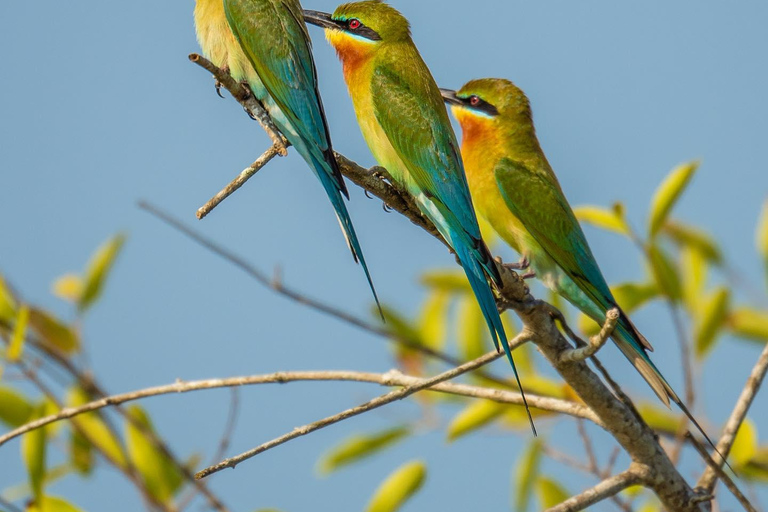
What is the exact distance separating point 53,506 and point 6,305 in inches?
22.1

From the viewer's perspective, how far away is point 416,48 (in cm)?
280

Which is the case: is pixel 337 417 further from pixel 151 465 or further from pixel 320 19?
pixel 320 19

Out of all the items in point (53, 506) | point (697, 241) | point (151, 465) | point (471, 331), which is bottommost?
point (53, 506)

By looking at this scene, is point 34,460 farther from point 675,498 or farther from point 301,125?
point 675,498

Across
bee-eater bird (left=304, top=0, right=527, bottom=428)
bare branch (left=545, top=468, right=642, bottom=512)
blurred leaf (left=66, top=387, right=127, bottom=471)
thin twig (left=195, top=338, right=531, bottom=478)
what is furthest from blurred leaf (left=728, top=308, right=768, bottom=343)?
blurred leaf (left=66, top=387, right=127, bottom=471)

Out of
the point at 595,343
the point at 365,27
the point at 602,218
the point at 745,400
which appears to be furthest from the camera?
the point at 365,27

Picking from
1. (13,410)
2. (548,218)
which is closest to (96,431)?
(13,410)

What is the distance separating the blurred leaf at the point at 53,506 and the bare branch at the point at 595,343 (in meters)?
1.18

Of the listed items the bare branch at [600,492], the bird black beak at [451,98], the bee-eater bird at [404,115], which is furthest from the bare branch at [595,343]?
the bird black beak at [451,98]

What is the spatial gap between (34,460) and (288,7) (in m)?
1.32

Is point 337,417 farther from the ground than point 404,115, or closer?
closer

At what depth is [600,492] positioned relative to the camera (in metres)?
1.65

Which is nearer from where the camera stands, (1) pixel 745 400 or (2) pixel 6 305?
(1) pixel 745 400

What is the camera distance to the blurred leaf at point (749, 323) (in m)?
2.60
